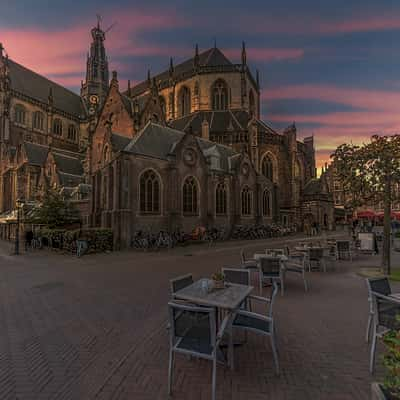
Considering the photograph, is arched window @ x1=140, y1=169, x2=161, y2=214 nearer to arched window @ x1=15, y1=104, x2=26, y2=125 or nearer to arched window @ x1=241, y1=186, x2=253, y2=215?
arched window @ x1=241, y1=186, x2=253, y2=215

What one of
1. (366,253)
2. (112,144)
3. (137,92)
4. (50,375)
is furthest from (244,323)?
(137,92)

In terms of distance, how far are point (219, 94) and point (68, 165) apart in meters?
29.4

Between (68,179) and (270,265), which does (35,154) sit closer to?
(68,179)

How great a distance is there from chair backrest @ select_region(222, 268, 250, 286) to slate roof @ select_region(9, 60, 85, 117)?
59.7 metres

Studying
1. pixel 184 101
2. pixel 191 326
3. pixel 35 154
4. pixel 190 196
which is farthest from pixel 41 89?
pixel 191 326

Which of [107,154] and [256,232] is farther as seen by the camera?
[256,232]

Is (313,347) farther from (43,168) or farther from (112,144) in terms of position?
(43,168)

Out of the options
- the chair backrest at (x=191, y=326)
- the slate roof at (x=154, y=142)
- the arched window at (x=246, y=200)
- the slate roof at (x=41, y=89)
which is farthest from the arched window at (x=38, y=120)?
the chair backrest at (x=191, y=326)

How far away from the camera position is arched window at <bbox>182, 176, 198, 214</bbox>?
900 inches

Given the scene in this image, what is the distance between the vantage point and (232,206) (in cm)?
2723

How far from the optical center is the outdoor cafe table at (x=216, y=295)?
10.9 feet

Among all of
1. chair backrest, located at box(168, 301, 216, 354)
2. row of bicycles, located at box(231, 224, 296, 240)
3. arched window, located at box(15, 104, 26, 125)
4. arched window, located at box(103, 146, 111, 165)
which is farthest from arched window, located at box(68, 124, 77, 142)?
chair backrest, located at box(168, 301, 216, 354)

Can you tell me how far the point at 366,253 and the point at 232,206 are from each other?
14.9 m

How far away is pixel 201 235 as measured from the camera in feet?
70.0
